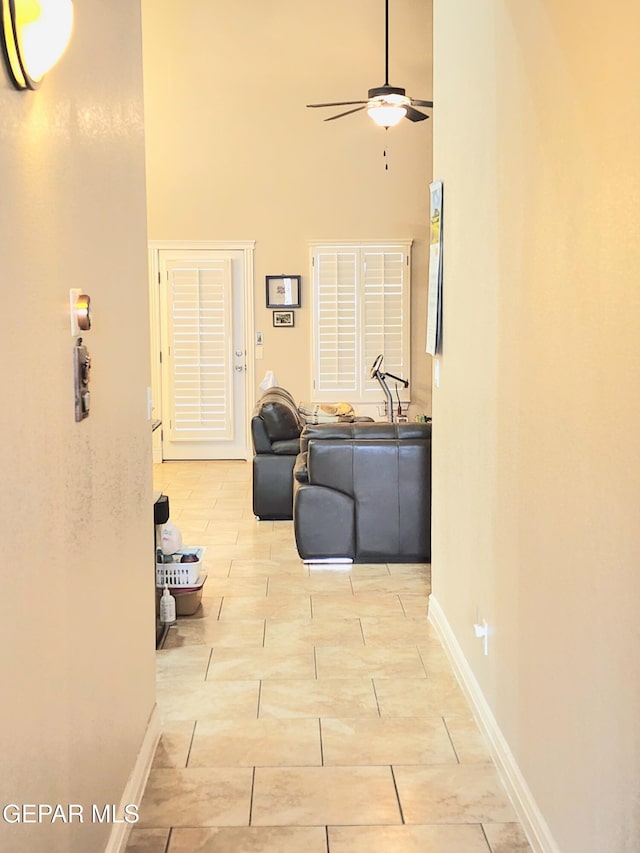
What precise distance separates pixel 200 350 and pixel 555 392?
24.9ft

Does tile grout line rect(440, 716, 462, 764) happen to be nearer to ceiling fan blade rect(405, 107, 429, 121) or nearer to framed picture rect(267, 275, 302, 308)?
ceiling fan blade rect(405, 107, 429, 121)

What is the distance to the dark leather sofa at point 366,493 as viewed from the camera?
5.39m

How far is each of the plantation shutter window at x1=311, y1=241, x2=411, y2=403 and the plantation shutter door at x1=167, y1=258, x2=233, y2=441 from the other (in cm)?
96

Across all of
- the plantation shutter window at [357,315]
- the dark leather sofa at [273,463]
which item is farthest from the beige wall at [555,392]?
the plantation shutter window at [357,315]

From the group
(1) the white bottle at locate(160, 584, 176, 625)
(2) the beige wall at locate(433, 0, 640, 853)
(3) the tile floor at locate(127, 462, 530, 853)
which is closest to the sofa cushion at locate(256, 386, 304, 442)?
(3) the tile floor at locate(127, 462, 530, 853)

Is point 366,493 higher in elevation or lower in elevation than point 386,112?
lower

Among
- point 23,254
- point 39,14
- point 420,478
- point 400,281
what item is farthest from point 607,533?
point 400,281

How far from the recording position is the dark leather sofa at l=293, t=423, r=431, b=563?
5.39m

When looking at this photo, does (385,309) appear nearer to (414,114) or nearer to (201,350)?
(201,350)

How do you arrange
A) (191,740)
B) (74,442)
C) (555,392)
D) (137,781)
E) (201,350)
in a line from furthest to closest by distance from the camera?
(201,350) < (191,740) < (137,781) < (555,392) < (74,442)

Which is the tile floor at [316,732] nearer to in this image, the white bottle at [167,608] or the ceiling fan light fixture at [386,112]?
the white bottle at [167,608]

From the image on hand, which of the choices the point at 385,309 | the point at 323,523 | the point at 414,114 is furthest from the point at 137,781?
the point at 385,309

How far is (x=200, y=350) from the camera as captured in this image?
9.58 meters

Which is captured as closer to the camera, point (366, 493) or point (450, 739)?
point (450, 739)
